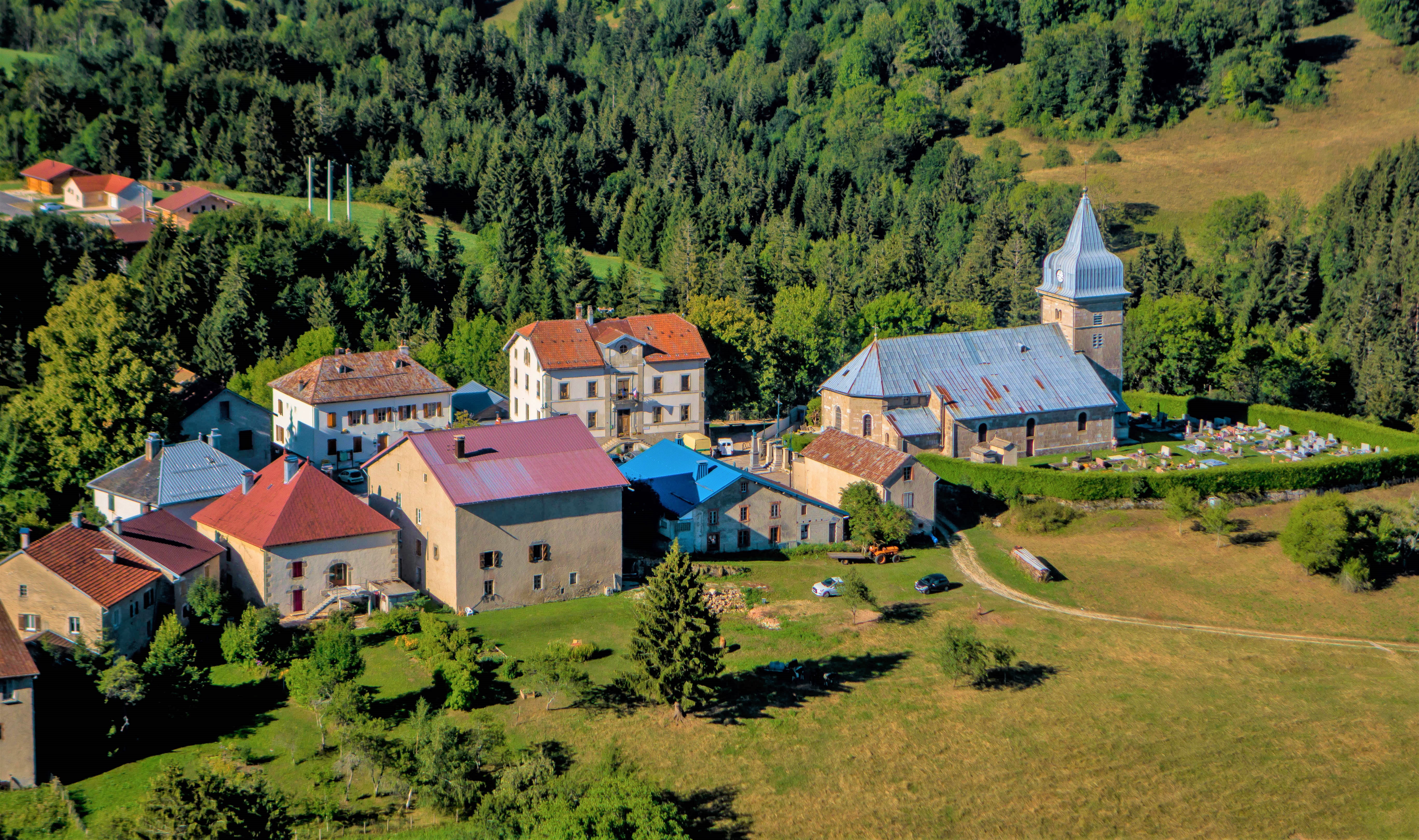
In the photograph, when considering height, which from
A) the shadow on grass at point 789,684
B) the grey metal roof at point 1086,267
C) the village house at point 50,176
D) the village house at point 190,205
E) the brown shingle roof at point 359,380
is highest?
the village house at point 50,176

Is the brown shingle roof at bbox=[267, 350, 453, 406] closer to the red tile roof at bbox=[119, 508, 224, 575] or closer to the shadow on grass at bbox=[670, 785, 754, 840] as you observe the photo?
the red tile roof at bbox=[119, 508, 224, 575]

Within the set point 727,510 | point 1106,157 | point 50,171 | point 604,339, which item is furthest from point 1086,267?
point 50,171

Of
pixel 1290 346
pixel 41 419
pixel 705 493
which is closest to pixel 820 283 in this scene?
pixel 1290 346

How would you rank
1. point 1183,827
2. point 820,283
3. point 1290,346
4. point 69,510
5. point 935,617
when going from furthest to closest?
1. point 820,283
2. point 1290,346
3. point 69,510
4. point 935,617
5. point 1183,827

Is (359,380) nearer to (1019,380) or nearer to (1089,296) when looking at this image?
(1019,380)

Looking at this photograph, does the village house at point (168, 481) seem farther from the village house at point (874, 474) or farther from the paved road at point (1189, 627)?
the paved road at point (1189, 627)

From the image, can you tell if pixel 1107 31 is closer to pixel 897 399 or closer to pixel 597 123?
pixel 597 123

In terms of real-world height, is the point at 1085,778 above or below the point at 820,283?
below

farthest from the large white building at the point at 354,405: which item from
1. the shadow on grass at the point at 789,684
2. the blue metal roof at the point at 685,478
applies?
the shadow on grass at the point at 789,684
